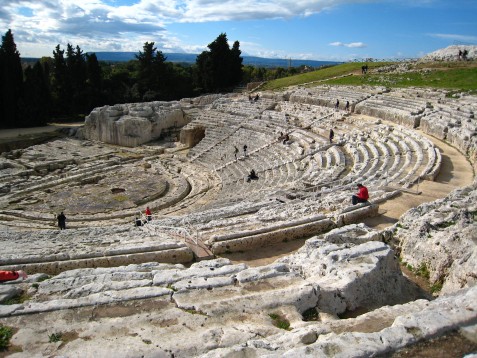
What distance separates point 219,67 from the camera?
41062mm

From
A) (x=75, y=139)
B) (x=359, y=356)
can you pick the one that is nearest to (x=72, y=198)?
(x=75, y=139)

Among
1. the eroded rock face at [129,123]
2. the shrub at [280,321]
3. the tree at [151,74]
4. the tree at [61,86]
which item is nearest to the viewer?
the shrub at [280,321]

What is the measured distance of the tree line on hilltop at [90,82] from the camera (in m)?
32.5

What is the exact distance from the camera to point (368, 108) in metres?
24.7

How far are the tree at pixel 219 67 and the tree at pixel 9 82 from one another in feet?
56.6

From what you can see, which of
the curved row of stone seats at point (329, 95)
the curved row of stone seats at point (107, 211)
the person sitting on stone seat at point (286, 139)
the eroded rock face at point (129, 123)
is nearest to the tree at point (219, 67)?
the curved row of stone seats at point (329, 95)

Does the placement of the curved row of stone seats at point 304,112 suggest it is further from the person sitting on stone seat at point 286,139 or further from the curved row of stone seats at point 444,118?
the curved row of stone seats at point 444,118

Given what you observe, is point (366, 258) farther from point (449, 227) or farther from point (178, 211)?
point (178, 211)

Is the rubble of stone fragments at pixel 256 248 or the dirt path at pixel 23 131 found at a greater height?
the dirt path at pixel 23 131

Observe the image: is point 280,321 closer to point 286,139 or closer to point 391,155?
point 391,155

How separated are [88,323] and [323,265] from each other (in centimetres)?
351

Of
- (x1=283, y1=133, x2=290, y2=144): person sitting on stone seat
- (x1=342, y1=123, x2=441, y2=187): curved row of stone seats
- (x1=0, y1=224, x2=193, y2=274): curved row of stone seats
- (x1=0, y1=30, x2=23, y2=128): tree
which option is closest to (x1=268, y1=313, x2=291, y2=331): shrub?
(x1=0, y1=224, x2=193, y2=274): curved row of stone seats

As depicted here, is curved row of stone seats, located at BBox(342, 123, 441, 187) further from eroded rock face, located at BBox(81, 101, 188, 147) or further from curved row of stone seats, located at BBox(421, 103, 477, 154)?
eroded rock face, located at BBox(81, 101, 188, 147)

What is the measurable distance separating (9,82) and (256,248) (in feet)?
105
